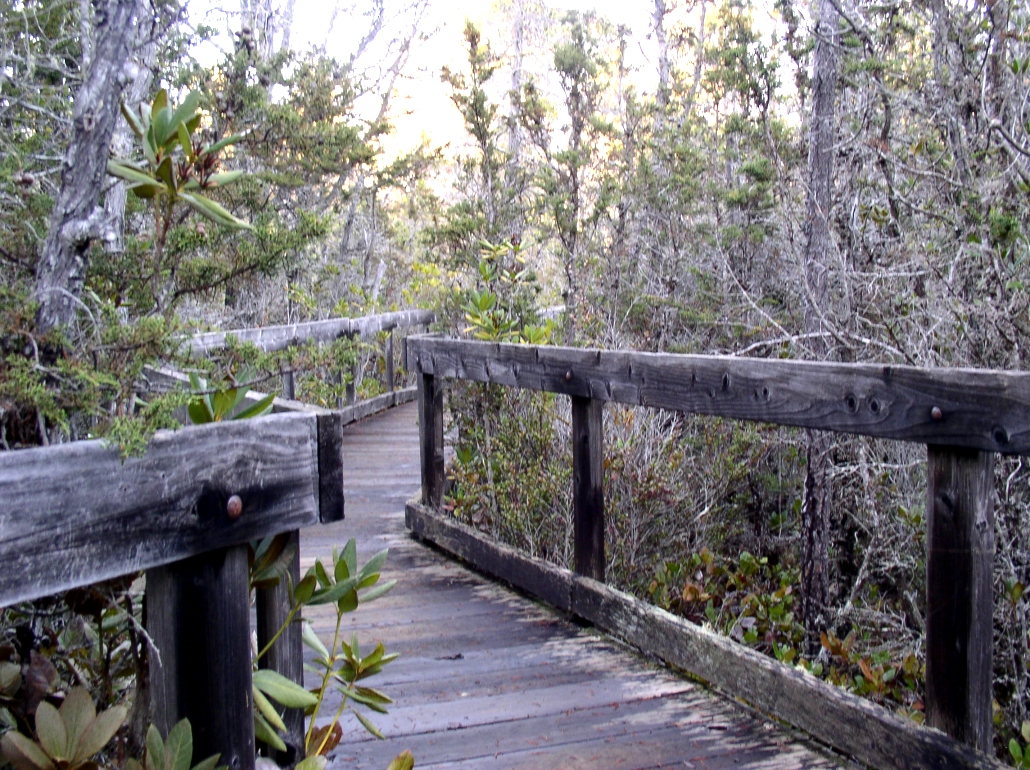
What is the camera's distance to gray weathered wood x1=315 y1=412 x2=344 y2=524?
1755 millimetres

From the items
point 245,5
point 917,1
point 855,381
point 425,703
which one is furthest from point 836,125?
point 245,5

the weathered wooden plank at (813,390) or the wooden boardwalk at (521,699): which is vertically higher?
the weathered wooden plank at (813,390)

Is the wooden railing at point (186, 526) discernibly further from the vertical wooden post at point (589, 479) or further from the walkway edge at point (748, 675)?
the vertical wooden post at point (589, 479)

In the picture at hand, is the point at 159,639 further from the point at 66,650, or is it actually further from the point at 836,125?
the point at 836,125

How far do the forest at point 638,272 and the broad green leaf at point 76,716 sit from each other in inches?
6.6

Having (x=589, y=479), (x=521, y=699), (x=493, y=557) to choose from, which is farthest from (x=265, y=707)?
(x=493, y=557)

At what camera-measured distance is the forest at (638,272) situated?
5.36 ft

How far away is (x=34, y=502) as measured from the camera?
1.27 metres

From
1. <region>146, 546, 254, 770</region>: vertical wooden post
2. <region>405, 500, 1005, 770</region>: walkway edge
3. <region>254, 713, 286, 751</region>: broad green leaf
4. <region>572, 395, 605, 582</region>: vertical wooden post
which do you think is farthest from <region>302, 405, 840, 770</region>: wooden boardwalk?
<region>146, 546, 254, 770</region>: vertical wooden post

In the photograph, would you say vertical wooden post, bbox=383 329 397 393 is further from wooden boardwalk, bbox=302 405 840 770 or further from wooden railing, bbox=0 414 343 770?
wooden railing, bbox=0 414 343 770

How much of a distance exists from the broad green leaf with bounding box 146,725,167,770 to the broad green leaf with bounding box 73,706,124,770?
2.7 inches

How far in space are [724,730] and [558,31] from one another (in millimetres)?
27252

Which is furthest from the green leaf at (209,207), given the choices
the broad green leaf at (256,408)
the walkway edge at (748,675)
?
the walkway edge at (748,675)

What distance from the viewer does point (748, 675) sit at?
114 inches
